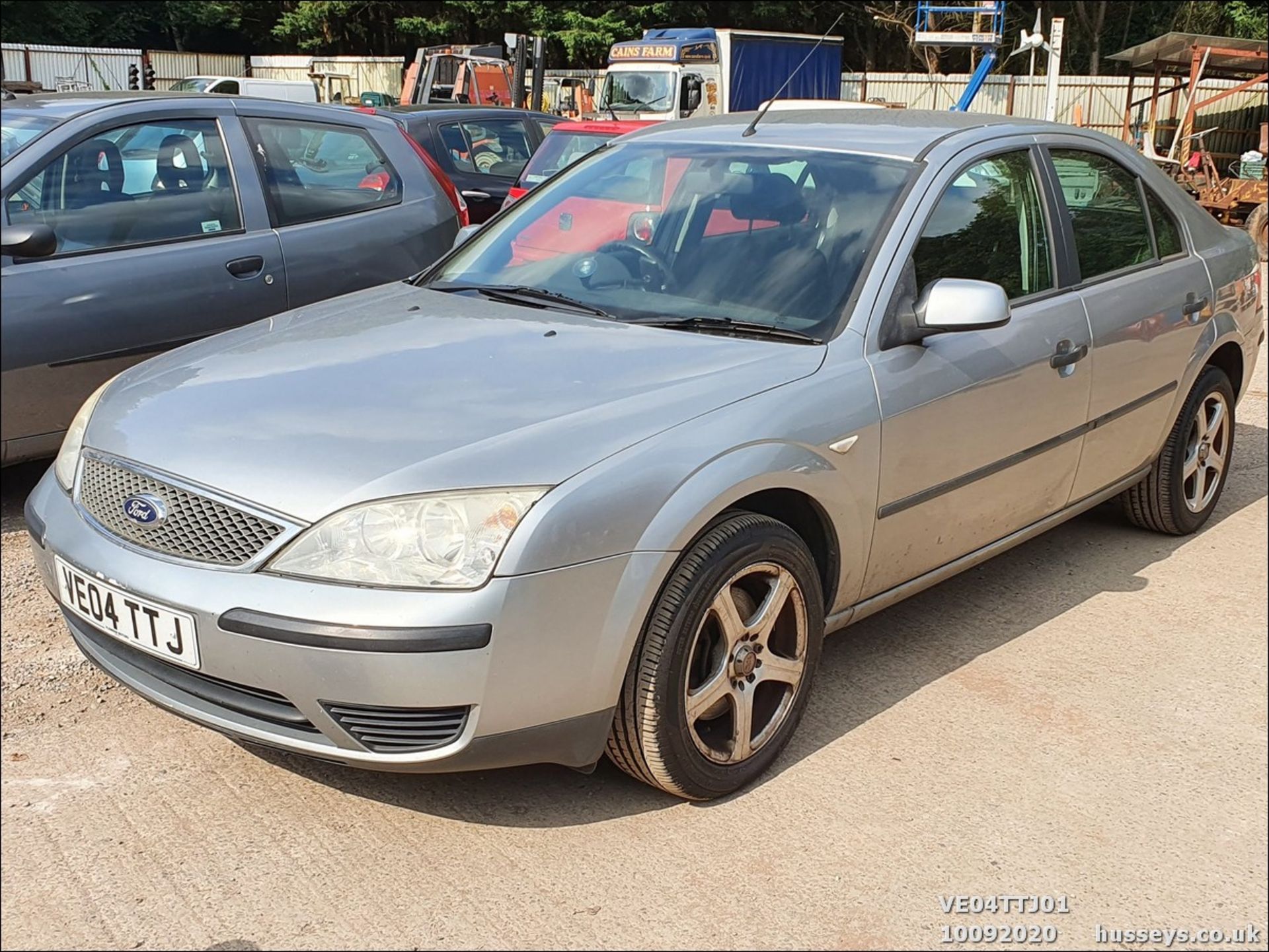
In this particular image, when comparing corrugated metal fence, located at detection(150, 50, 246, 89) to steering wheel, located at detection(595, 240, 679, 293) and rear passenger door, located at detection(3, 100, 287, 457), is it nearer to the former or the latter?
rear passenger door, located at detection(3, 100, 287, 457)

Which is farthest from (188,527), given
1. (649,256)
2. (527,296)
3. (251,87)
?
(251,87)

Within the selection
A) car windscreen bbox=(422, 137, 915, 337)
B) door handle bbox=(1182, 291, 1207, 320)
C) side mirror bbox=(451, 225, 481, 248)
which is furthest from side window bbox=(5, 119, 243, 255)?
door handle bbox=(1182, 291, 1207, 320)

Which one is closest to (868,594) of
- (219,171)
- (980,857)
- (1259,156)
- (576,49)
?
(980,857)

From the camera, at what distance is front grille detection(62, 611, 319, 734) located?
2.68m

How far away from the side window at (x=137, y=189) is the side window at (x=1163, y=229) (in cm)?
356

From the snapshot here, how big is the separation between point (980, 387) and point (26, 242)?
2.72 m

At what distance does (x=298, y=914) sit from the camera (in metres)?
2.48

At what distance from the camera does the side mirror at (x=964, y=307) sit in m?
3.37

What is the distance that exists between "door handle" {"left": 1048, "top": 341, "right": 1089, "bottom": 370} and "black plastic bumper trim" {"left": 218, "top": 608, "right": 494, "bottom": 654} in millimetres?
2186

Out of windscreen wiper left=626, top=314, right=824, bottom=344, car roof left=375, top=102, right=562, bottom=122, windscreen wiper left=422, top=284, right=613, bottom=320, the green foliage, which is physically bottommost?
windscreen wiper left=626, top=314, right=824, bottom=344

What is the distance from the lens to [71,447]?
3.16 meters

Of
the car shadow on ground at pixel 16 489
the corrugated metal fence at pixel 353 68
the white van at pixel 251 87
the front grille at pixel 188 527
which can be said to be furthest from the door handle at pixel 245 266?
the corrugated metal fence at pixel 353 68

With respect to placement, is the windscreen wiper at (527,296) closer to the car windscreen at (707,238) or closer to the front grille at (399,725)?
the car windscreen at (707,238)

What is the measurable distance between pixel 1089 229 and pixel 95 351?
3.39 metres
